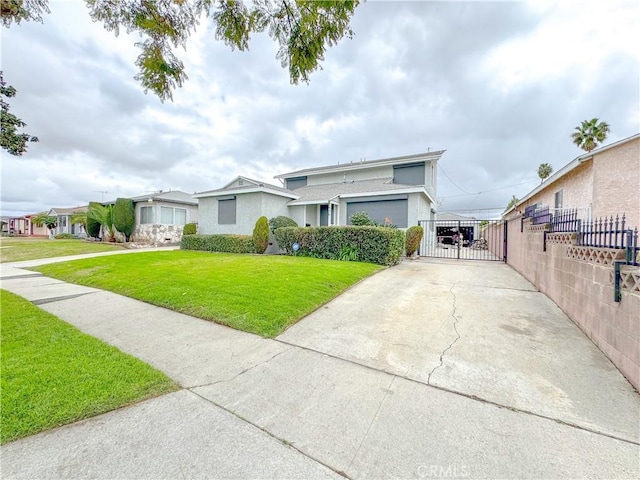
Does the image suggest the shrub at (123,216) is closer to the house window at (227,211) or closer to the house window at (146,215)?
the house window at (146,215)

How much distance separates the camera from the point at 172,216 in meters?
20.7

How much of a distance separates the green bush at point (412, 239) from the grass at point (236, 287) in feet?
14.1

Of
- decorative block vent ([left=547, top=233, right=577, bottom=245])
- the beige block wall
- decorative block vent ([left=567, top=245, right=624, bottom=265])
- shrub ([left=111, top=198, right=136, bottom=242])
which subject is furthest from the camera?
shrub ([left=111, top=198, right=136, bottom=242])

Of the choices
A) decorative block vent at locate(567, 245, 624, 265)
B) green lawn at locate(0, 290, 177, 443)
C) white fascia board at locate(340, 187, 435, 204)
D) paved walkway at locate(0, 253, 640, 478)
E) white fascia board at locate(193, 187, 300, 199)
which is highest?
white fascia board at locate(193, 187, 300, 199)

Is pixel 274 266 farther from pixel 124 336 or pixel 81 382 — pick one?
pixel 81 382

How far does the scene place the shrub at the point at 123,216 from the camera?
770 inches

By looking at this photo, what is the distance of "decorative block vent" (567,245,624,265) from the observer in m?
3.18

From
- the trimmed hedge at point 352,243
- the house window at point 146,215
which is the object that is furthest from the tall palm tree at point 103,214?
the trimmed hedge at point 352,243

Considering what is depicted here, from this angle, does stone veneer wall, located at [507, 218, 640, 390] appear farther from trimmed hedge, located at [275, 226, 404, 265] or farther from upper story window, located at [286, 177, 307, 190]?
upper story window, located at [286, 177, 307, 190]

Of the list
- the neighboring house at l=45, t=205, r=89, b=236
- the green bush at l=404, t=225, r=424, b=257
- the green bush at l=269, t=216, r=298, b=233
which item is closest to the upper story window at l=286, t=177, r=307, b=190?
the green bush at l=269, t=216, r=298, b=233

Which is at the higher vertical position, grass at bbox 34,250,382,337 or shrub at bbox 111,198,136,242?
shrub at bbox 111,198,136,242

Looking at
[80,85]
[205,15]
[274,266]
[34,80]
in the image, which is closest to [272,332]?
[274,266]

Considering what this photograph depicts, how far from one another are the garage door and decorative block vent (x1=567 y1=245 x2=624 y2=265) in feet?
33.3

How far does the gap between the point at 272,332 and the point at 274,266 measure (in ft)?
15.2
